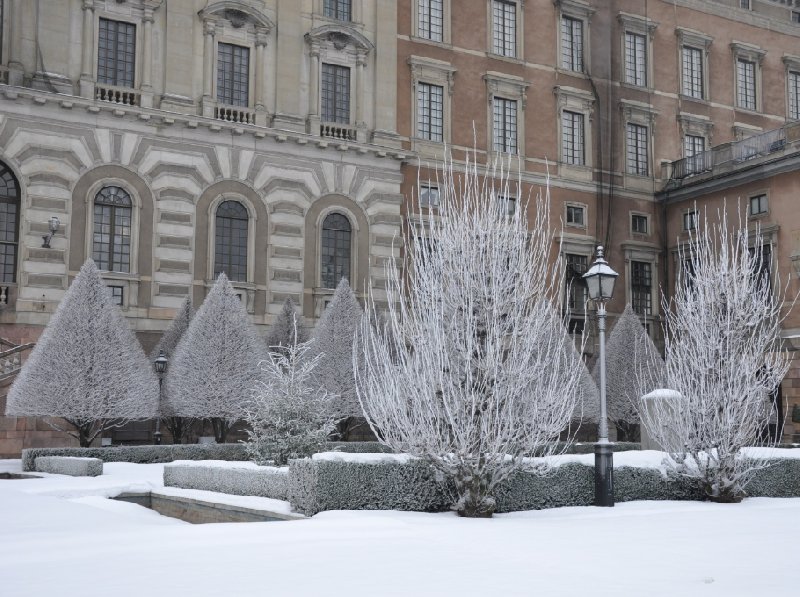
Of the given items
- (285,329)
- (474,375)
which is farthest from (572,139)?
(474,375)

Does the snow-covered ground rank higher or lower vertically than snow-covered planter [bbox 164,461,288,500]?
lower

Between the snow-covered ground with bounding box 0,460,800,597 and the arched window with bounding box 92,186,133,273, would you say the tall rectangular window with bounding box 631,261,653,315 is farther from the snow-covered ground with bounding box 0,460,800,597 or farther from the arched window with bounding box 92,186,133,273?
the snow-covered ground with bounding box 0,460,800,597

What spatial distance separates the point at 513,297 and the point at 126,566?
9630 millimetres

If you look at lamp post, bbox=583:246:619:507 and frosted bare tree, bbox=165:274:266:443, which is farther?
frosted bare tree, bbox=165:274:266:443

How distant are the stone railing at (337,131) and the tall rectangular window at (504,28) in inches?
313

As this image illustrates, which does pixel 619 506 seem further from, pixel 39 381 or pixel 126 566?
pixel 39 381

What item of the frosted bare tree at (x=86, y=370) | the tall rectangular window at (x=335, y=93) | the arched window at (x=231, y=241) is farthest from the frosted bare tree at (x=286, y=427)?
the tall rectangular window at (x=335, y=93)

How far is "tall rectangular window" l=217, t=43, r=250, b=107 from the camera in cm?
3625

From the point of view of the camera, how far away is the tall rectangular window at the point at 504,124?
41844 mm

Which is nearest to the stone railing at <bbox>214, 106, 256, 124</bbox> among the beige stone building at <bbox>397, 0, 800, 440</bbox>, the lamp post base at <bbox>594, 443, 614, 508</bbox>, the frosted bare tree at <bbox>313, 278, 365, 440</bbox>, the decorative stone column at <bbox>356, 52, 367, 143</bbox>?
the decorative stone column at <bbox>356, 52, 367, 143</bbox>

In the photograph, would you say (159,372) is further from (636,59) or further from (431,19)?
(636,59)

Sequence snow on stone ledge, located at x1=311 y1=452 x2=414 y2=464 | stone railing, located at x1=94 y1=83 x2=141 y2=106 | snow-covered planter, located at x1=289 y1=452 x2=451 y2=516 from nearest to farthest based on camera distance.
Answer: snow-covered planter, located at x1=289 y1=452 x2=451 y2=516
snow on stone ledge, located at x1=311 y1=452 x2=414 y2=464
stone railing, located at x1=94 y1=83 x2=141 y2=106

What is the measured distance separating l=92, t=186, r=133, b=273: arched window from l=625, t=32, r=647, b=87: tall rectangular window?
23.6 meters

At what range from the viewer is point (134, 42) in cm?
3469
